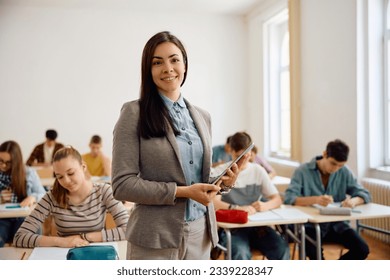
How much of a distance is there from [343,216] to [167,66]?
5.53 ft

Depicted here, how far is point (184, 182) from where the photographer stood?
1.12 m

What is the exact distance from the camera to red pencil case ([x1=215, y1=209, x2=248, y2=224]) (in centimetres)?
227

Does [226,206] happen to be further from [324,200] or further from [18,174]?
[18,174]

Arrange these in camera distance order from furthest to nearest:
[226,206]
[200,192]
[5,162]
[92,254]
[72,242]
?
1. [5,162]
2. [226,206]
3. [72,242]
4. [92,254]
5. [200,192]

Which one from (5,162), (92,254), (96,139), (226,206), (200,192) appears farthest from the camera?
(96,139)

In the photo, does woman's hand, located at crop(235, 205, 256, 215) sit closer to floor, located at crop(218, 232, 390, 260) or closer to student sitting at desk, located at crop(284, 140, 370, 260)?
floor, located at crop(218, 232, 390, 260)

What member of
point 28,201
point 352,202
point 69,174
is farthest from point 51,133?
point 352,202

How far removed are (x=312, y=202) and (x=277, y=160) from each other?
1.67m

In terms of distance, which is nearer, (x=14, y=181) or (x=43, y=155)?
(x=14, y=181)

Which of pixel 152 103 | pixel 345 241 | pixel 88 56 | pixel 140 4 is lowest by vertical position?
pixel 345 241

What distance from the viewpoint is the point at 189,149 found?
113 centimetres

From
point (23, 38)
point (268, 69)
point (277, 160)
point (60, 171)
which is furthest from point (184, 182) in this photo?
point (277, 160)

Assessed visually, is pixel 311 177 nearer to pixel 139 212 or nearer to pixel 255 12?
pixel 255 12

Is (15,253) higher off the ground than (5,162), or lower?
lower
